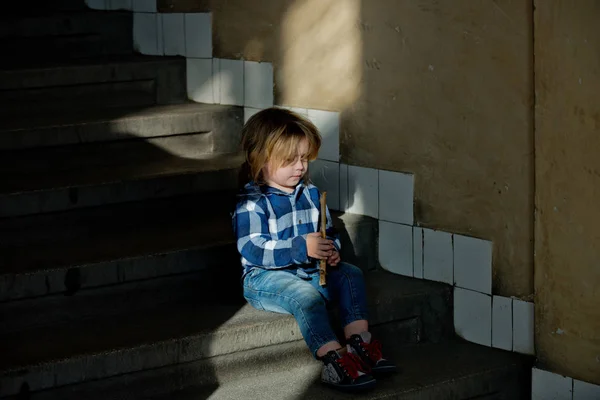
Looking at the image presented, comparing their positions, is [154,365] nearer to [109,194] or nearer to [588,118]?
[109,194]

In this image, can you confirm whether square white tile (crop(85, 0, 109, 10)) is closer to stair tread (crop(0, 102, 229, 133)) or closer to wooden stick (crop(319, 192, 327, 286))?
stair tread (crop(0, 102, 229, 133))

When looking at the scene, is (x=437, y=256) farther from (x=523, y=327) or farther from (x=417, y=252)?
(x=523, y=327)

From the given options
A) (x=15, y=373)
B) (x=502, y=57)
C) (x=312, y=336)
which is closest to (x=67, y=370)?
(x=15, y=373)

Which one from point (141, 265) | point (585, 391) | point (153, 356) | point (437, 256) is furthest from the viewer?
point (437, 256)

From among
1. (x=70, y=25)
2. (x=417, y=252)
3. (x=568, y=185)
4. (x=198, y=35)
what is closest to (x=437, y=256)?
(x=417, y=252)

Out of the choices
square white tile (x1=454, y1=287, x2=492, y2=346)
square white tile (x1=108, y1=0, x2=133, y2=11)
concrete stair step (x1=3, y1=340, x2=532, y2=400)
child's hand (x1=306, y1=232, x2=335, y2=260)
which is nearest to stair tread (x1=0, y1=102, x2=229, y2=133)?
A: square white tile (x1=108, y1=0, x2=133, y2=11)

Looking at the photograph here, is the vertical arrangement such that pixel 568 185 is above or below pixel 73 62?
below

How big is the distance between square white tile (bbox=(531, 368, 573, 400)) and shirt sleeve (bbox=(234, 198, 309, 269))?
854 millimetres

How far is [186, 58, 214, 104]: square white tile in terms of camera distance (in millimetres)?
4629

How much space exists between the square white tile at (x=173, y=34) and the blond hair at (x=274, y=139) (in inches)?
49.9

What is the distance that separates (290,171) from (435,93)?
0.60 m

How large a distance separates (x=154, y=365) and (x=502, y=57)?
148 centimetres

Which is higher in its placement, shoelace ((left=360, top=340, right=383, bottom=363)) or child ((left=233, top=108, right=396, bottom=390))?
child ((left=233, top=108, right=396, bottom=390))

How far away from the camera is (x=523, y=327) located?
11.5 ft
